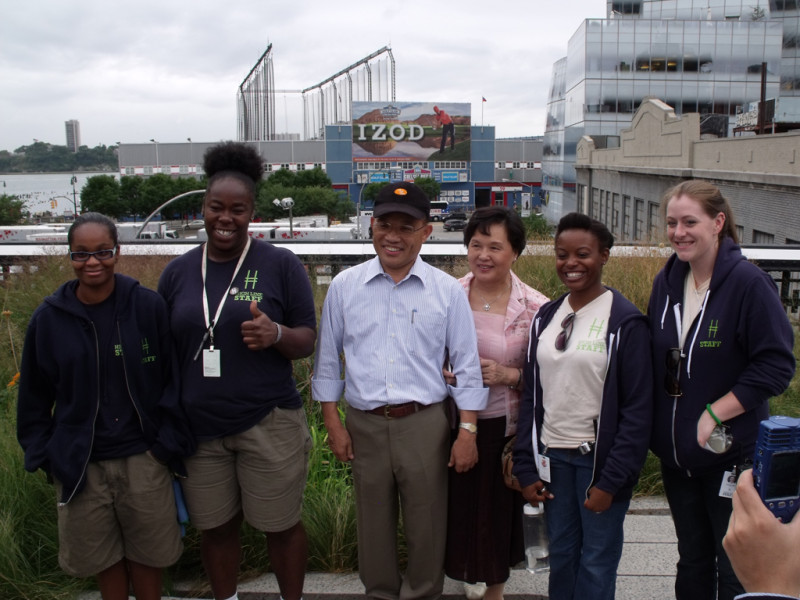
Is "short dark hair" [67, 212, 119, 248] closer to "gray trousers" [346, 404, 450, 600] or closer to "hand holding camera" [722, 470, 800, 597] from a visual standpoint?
"gray trousers" [346, 404, 450, 600]

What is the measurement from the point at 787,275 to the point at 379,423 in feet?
22.3

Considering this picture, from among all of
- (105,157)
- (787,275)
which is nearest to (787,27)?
(787,275)

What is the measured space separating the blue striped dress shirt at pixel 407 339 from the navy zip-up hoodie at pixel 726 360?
0.77 metres

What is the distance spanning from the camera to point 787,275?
7.95 meters

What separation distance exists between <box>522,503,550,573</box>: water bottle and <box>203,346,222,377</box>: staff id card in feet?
4.70

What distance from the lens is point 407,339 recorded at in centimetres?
298

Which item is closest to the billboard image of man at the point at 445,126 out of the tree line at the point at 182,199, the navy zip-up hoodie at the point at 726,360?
the tree line at the point at 182,199

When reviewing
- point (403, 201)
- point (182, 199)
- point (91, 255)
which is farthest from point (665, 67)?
point (91, 255)

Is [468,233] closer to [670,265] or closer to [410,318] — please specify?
[410,318]

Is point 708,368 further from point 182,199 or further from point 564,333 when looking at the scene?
point 182,199

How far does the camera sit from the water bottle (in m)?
2.96

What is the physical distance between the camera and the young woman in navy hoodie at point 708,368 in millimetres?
2520

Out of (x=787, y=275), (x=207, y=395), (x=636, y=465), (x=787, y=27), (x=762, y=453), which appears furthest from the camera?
(x=787, y=27)

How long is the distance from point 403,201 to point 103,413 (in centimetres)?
151
